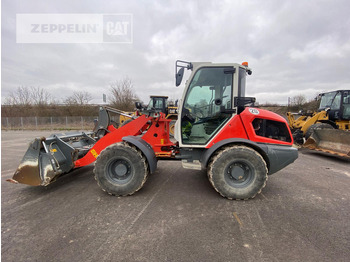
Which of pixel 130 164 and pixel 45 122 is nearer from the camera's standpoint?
pixel 130 164

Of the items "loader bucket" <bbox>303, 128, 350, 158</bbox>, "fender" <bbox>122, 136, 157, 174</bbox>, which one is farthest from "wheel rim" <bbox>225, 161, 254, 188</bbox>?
"loader bucket" <bbox>303, 128, 350, 158</bbox>

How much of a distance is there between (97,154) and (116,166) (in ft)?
1.91

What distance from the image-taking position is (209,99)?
3371 millimetres

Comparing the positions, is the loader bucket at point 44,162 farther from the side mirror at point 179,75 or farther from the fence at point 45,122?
the fence at point 45,122

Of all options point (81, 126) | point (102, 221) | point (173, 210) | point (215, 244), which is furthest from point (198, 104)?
point (81, 126)

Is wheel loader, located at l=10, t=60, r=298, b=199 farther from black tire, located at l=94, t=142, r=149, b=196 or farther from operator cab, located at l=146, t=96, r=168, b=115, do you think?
operator cab, located at l=146, t=96, r=168, b=115

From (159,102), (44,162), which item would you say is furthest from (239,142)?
(159,102)

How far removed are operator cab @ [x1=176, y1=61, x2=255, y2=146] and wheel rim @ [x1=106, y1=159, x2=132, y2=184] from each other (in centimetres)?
127

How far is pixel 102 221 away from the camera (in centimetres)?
245

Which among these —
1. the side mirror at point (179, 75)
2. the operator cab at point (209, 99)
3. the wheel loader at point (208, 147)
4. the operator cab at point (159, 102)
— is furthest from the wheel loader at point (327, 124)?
the operator cab at point (159, 102)

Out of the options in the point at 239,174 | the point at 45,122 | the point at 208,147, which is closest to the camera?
the point at 239,174

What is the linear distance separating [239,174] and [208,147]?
0.77 m

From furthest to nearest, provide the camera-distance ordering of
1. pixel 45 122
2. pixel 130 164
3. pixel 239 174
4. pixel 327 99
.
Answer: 1. pixel 45 122
2. pixel 327 99
3. pixel 130 164
4. pixel 239 174

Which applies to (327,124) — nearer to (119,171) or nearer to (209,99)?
(209,99)
